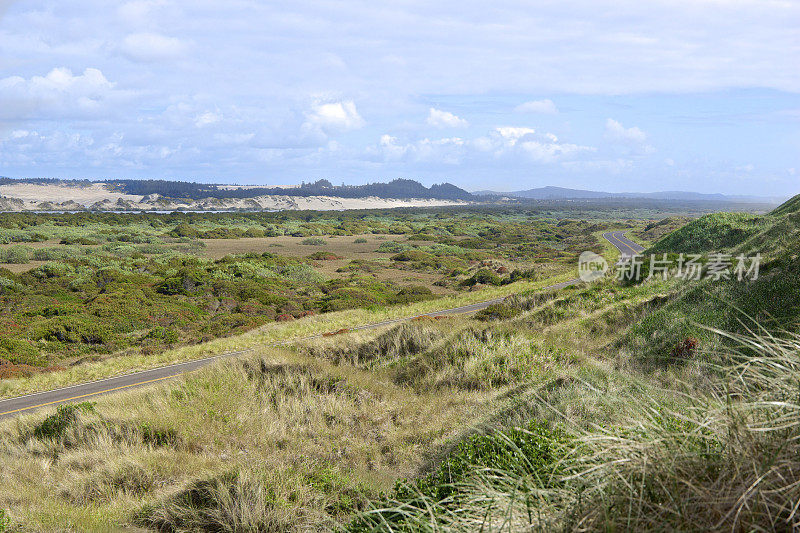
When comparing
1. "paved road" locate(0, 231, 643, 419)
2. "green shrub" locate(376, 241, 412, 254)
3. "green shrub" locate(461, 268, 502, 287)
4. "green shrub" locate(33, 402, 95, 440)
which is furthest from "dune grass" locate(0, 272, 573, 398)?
"green shrub" locate(376, 241, 412, 254)

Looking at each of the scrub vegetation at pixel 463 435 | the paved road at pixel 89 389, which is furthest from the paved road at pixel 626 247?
the paved road at pixel 89 389

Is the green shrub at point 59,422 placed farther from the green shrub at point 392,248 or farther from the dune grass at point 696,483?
the green shrub at point 392,248

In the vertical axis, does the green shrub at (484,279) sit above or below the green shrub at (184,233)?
below

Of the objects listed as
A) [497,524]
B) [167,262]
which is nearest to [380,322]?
[497,524]

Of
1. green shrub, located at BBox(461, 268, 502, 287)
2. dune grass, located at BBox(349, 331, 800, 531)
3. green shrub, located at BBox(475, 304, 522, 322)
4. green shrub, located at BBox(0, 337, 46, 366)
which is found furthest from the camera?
green shrub, located at BBox(461, 268, 502, 287)

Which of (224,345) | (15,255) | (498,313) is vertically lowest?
(224,345)

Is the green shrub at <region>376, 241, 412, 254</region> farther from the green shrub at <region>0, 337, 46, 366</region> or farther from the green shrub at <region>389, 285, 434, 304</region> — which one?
the green shrub at <region>0, 337, 46, 366</region>

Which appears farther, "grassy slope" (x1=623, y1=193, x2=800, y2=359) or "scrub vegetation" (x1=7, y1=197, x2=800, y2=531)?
"grassy slope" (x1=623, y1=193, x2=800, y2=359)

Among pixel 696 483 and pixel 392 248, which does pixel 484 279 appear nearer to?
pixel 392 248

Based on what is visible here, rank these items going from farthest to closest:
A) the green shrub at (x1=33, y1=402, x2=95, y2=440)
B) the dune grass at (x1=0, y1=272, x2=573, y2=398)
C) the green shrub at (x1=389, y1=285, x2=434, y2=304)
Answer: the green shrub at (x1=389, y1=285, x2=434, y2=304)
the dune grass at (x1=0, y1=272, x2=573, y2=398)
the green shrub at (x1=33, y1=402, x2=95, y2=440)

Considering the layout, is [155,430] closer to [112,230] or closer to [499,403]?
[499,403]

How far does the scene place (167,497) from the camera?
6.55 meters

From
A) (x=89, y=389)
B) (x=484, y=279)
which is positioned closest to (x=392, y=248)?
(x=484, y=279)

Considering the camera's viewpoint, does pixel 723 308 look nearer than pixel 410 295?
Yes
